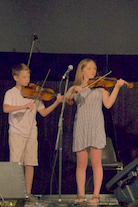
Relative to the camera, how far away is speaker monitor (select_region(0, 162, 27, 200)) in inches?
96.7

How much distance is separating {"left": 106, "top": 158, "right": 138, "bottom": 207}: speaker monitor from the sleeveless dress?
0.39 m

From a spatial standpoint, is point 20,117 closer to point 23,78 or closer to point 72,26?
point 23,78

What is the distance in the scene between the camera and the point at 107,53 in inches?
145

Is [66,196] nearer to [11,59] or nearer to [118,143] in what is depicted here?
[118,143]

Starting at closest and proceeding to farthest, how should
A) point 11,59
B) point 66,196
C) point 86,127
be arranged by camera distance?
point 86,127
point 66,196
point 11,59

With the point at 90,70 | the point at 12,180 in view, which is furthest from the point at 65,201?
the point at 90,70

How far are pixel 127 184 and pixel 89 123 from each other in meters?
0.73

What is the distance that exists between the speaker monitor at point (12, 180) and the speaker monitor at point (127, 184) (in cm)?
90

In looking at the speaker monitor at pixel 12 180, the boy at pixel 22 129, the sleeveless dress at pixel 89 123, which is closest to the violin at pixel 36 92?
the boy at pixel 22 129

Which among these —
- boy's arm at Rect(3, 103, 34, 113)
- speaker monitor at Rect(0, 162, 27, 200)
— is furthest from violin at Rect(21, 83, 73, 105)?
speaker monitor at Rect(0, 162, 27, 200)

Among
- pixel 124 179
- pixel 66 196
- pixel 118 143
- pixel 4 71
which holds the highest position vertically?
pixel 4 71

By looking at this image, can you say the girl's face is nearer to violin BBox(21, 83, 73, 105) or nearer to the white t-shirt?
violin BBox(21, 83, 73, 105)

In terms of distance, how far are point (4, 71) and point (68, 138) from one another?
1.25 m

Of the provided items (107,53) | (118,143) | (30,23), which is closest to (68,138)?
(118,143)
